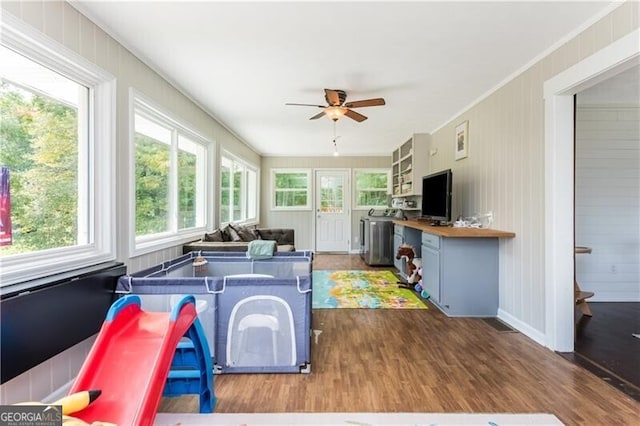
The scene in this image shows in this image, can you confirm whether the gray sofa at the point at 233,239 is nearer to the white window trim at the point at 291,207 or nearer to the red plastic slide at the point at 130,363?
the red plastic slide at the point at 130,363

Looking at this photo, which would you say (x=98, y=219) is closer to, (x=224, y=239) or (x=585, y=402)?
(x=224, y=239)

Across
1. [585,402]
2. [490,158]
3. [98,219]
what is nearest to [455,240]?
[490,158]

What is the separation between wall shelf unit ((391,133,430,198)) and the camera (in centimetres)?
562

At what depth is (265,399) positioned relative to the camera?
6.30 feet

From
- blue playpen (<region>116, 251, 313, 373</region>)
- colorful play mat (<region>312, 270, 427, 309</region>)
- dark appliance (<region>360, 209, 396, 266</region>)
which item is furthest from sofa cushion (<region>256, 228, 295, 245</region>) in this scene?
blue playpen (<region>116, 251, 313, 373</region>)

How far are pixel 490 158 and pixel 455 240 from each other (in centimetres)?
103

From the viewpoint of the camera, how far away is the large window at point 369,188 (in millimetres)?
7883

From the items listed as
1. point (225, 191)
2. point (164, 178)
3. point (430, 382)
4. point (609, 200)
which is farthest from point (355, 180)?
point (430, 382)

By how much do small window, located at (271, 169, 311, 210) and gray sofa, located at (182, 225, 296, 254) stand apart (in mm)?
1991

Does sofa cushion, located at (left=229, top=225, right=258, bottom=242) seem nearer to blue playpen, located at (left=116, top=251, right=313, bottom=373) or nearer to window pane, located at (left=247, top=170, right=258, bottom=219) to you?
window pane, located at (left=247, top=170, right=258, bottom=219)

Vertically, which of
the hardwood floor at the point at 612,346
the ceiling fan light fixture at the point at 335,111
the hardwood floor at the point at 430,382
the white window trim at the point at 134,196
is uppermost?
the ceiling fan light fixture at the point at 335,111

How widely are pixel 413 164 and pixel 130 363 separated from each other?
5.13m

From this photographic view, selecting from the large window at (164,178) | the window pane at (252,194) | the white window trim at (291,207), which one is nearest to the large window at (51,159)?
the large window at (164,178)

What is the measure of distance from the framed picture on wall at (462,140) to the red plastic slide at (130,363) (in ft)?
12.4
